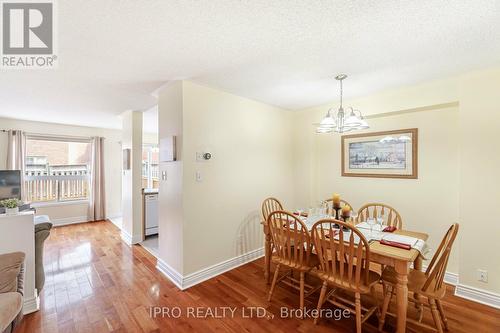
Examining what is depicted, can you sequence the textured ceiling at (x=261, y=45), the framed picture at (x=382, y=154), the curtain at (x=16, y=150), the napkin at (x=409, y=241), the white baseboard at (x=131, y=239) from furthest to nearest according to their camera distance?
the curtain at (x=16, y=150), the white baseboard at (x=131, y=239), the framed picture at (x=382, y=154), the napkin at (x=409, y=241), the textured ceiling at (x=261, y=45)

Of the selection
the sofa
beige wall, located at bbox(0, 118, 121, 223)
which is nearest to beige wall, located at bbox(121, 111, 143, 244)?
the sofa

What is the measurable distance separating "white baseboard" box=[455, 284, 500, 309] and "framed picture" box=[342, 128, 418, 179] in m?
1.26

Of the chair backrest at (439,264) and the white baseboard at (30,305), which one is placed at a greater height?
the chair backrest at (439,264)

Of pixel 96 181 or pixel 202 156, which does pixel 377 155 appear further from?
pixel 96 181

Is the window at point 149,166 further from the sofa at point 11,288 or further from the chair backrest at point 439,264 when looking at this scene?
the chair backrest at point 439,264

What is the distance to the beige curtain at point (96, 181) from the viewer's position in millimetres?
5246

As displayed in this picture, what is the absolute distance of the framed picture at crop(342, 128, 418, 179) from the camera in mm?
2801

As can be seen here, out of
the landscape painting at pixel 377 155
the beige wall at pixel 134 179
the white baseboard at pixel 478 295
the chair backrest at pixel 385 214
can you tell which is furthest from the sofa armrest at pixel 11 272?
the white baseboard at pixel 478 295

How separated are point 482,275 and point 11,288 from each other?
421 cm

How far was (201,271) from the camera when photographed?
2648mm

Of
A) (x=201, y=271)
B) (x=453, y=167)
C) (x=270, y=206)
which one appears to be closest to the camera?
(x=453, y=167)

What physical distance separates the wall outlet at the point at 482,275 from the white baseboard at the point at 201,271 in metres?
2.52

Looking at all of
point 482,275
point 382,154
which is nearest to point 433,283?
point 482,275

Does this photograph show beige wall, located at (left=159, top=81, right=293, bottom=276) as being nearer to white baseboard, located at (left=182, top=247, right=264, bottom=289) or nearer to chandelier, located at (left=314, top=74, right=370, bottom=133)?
white baseboard, located at (left=182, top=247, right=264, bottom=289)
